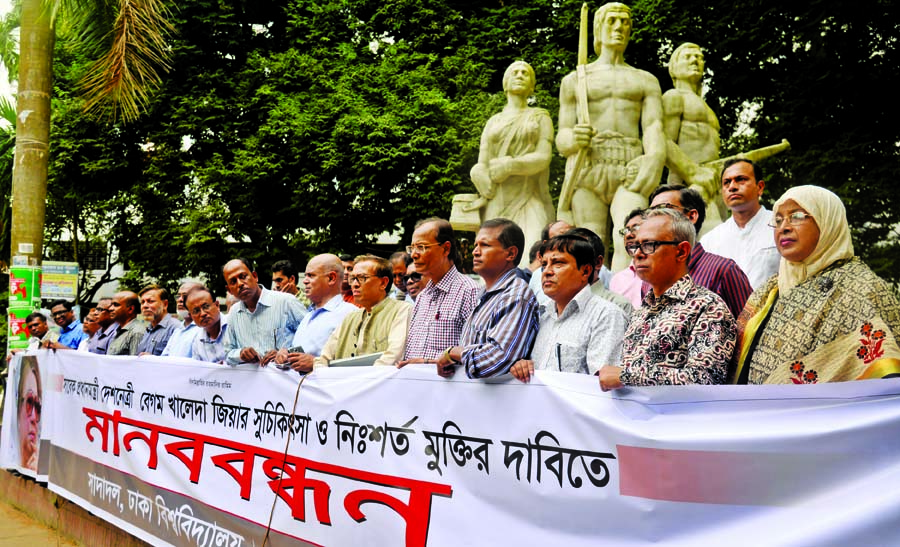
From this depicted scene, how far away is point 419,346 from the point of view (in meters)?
4.52

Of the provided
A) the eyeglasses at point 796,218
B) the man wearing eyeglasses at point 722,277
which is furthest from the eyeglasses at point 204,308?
the eyeglasses at point 796,218

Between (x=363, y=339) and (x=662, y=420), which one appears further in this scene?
(x=363, y=339)

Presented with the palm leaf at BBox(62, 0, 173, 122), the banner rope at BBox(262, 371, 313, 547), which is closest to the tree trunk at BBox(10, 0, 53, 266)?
the palm leaf at BBox(62, 0, 173, 122)

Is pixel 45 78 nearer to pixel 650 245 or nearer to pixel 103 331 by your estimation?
pixel 103 331

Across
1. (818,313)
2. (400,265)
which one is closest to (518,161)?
(400,265)

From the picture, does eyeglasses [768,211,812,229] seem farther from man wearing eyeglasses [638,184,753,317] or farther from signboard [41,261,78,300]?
→ signboard [41,261,78,300]

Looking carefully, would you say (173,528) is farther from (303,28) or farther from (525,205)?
(303,28)

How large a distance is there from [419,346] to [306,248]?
17.5m

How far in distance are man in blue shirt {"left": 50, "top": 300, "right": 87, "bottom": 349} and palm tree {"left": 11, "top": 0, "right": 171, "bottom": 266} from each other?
3.06 ft

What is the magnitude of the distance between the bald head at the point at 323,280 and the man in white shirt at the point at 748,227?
8.55ft

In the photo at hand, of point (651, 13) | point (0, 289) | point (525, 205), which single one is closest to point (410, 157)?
point (651, 13)

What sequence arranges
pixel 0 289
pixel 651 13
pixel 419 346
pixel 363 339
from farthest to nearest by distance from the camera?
pixel 0 289
pixel 651 13
pixel 363 339
pixel 419 346

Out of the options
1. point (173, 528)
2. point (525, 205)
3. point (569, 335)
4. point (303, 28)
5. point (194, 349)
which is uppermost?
point (303, 28)

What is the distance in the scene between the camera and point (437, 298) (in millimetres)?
4605
